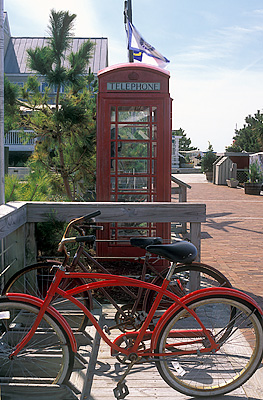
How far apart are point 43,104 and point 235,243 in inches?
178

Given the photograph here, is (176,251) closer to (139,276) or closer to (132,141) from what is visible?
(139,276)

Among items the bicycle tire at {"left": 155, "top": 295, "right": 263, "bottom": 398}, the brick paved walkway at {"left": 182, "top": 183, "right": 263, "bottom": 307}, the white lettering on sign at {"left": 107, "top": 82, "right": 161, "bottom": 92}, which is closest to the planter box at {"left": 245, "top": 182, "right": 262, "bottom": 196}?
the brick paved walkway at {"left": 182, "top": 183, "right": 263, "bottom": 307}

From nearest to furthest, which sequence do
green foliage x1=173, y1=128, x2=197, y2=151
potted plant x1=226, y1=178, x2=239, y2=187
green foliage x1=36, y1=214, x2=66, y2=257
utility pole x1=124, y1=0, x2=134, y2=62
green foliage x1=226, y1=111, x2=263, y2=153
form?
1. green foliage x1=36, y1=214, x2=66, y2=257
2. utility pole x1=124, y1=0, x2=134, y2=62
3. potted plant x1=226, y1=178, x2=239, y2=187
4. green foliage x1=226, y1=111, x2=263, y2=153
5. green foliage x1=173, y1=128, x2=197, y2=151

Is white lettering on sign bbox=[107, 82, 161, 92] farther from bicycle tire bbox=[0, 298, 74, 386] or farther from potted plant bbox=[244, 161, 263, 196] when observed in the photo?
potted plant bbox=[244, 161, 263, 196]

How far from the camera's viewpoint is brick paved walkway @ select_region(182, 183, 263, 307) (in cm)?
682

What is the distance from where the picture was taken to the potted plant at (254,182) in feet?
70.6

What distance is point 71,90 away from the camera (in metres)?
9.35

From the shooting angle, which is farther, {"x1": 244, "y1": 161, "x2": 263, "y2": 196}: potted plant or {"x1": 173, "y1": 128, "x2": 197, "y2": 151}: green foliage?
{"x1": 173, "y1": 128, "x2": 197, "y2": 151}: green foliage

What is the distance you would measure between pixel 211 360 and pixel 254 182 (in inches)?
749

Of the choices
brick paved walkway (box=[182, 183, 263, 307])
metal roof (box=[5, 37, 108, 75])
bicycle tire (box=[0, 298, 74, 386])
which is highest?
metal roof (box=[5, 37, 108, 75])

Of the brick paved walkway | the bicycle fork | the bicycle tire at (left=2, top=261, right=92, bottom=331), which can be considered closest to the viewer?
the bicycle fork

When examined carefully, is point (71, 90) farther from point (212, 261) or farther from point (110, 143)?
point (212, 261)

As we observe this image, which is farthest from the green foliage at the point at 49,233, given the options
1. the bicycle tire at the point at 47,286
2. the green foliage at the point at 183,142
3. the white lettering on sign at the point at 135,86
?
the green foliage at the point at 183,142

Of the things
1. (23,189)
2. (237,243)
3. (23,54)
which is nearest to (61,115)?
(23,189)
